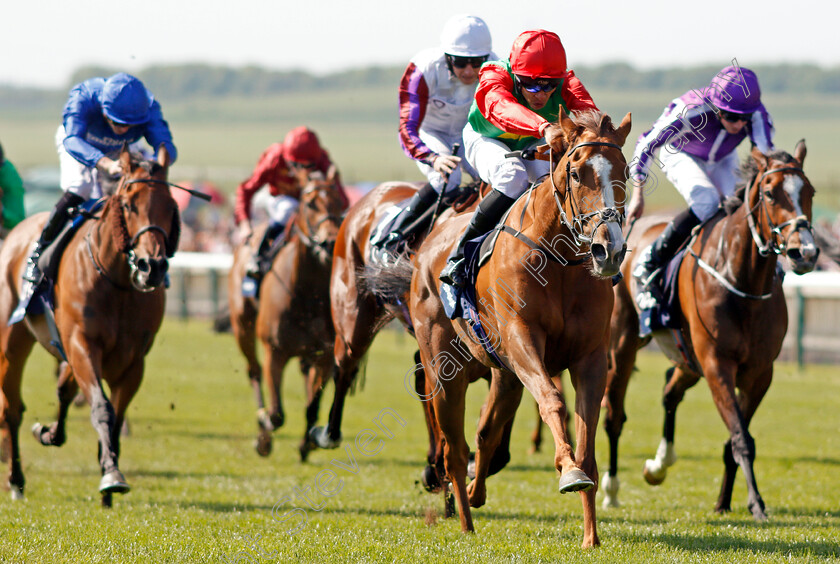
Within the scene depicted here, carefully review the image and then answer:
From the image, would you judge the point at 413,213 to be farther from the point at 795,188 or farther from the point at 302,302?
the point at 302,302

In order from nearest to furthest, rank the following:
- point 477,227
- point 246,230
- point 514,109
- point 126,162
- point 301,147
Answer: point 514,109, point 477,227, point 126,162, point 301,147, point 246,230

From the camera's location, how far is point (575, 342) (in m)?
4.59

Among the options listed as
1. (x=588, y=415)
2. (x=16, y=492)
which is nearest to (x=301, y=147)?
(x=16, y=492)

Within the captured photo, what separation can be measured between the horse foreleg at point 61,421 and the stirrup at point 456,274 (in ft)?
10.4

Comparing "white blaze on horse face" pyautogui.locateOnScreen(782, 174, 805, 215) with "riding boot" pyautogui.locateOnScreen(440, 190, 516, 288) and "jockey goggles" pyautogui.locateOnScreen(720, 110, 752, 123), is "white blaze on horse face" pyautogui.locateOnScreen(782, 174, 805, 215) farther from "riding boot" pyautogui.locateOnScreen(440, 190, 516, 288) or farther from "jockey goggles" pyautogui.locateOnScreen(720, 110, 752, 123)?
"riding boot" pyautogui.locateOnScreen(440, 190, 516, 288)

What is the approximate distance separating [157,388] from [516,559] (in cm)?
955

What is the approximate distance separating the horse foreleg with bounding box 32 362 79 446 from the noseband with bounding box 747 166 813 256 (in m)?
4.50

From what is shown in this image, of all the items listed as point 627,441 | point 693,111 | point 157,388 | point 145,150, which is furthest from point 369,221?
point 157,388

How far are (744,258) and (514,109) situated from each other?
222cm

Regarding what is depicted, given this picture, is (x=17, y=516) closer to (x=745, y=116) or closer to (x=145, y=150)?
(x=145, y=150)

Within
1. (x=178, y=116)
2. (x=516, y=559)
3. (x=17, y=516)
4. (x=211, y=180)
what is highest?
(x=516, y=559)

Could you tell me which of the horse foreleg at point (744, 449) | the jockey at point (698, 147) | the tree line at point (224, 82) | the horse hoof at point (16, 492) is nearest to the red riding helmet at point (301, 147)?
the jockey at point (698, 147)

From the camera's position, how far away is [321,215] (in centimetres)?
866

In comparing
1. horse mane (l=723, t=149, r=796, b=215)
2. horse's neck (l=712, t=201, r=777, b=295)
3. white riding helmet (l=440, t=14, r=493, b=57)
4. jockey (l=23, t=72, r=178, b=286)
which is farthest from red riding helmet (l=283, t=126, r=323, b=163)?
horse's neck (l=712, t=201, r=777, b=295)
